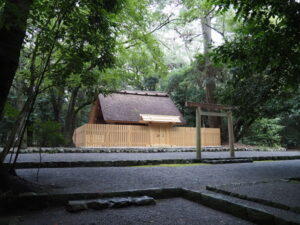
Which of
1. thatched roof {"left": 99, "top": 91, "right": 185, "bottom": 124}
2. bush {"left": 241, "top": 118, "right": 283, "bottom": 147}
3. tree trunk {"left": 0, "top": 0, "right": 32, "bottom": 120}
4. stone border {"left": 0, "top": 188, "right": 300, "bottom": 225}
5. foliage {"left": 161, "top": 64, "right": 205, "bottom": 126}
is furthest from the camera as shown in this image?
foliage {"left": 161, "top": 64, "right": 205, "bottom": 126}

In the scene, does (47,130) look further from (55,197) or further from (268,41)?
(268,41)

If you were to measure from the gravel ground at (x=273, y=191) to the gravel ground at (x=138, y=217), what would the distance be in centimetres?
58

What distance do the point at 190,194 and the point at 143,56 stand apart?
1119 centimetres

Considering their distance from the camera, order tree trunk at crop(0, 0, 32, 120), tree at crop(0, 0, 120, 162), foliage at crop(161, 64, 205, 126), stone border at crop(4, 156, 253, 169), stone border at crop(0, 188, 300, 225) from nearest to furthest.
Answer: stone border at crop(0, 188, 300, 225)
tree trunk at crop(0, 0, 32, 120)
tree at crop(0, 0, 120, 162)
stone border at crop(4, 156, 253, 169)
foliage at crop(161, 64, 205, 126)

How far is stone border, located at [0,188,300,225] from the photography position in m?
2.70

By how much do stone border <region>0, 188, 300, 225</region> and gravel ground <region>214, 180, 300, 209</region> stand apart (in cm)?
40

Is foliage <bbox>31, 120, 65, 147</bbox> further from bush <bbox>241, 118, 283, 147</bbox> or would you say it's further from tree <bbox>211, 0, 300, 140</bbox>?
bush <bbox>241, 118, 283, 147</bbox>

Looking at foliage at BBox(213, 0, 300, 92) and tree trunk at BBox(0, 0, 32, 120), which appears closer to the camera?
tree trunk at BBox(0, 0, 32, 120)

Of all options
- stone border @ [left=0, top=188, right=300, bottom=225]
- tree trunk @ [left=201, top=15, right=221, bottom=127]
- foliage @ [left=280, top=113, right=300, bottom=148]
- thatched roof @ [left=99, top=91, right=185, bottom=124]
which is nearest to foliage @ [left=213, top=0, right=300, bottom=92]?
stone border @ [left=0, top=188, right=300, bottom=225]

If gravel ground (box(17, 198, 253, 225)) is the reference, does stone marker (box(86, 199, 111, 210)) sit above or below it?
above

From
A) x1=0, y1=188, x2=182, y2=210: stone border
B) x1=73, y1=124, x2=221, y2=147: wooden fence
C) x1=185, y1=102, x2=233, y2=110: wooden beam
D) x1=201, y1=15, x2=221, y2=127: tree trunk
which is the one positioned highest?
x1=201, y1=15, x2=221, y2=127: tree trunk

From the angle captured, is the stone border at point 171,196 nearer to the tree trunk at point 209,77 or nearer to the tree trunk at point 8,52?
the tree trunk at point 8,52

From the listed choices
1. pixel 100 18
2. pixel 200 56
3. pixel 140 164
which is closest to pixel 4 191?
pixel 100 18

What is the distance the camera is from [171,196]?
13.0 feet
